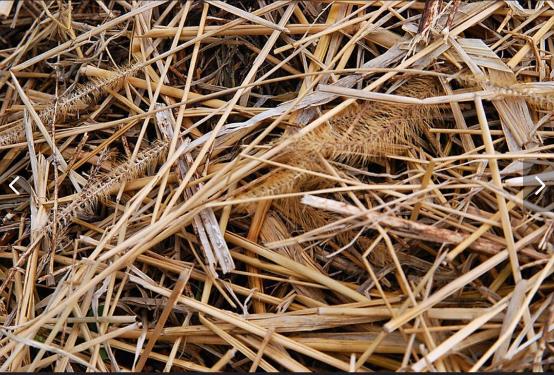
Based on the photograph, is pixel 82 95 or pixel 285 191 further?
pixel 82 95

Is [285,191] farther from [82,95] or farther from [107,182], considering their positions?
[82,95]

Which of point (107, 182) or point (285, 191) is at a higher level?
point (285, 191)

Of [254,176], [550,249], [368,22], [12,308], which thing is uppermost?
[368,22]

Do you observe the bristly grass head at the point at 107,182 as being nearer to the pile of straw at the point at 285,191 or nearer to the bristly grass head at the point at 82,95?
the pile of straw at the point at 285,191

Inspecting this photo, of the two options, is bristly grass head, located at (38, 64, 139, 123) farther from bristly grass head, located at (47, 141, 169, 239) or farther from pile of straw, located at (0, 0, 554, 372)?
bristly grass head, located at (47, 141, 169, 239)

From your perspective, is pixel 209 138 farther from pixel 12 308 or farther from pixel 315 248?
pixel 12 308

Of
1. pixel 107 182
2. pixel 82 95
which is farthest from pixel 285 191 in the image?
pixel 82 95

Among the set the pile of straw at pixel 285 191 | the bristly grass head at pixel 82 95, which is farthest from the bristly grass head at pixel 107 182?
the bristly grass head at pixel 82 95

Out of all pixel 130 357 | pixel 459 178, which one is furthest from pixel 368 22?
pixel 130 357
